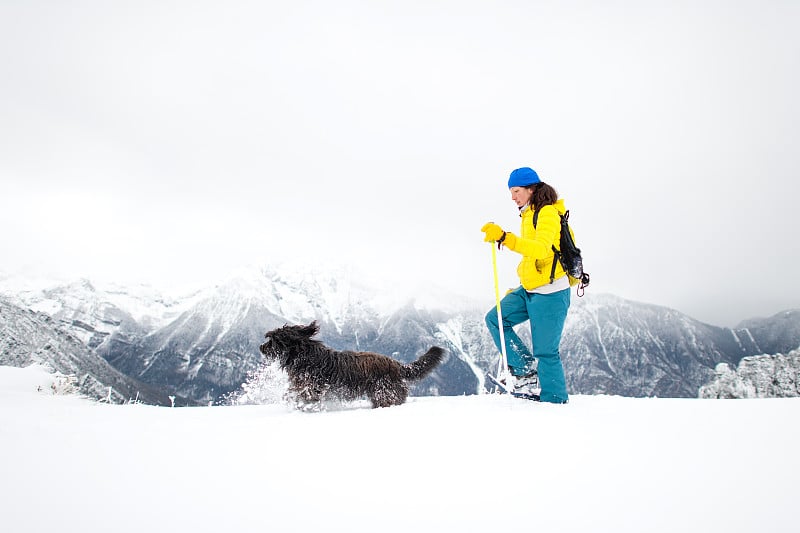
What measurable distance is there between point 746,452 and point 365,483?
2340mm

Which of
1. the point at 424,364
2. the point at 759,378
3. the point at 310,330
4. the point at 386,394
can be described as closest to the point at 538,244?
the point at 424,364

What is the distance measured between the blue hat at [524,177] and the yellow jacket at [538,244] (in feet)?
1.08

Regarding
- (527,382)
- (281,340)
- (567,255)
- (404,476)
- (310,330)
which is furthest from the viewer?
(310,330)

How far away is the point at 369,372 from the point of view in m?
5.47

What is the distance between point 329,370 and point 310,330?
2.16 ft

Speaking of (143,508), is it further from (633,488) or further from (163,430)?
(633,488)

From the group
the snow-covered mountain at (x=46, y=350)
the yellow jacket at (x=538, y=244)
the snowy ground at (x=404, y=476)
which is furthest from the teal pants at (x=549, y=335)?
the snow-covered mountain at (x=46, y=350)

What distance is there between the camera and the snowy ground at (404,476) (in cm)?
166

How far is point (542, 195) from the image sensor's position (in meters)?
4.96

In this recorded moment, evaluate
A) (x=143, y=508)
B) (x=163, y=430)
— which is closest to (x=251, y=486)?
(x=143, y=508)

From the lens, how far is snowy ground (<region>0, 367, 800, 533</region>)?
1660 millimetres

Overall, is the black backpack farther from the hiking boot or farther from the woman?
the hiking boot

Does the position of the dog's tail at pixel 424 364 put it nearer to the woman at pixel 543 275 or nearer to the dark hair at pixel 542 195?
the woman at pixel 543 275

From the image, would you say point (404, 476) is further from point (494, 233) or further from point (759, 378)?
point (759, 378)
